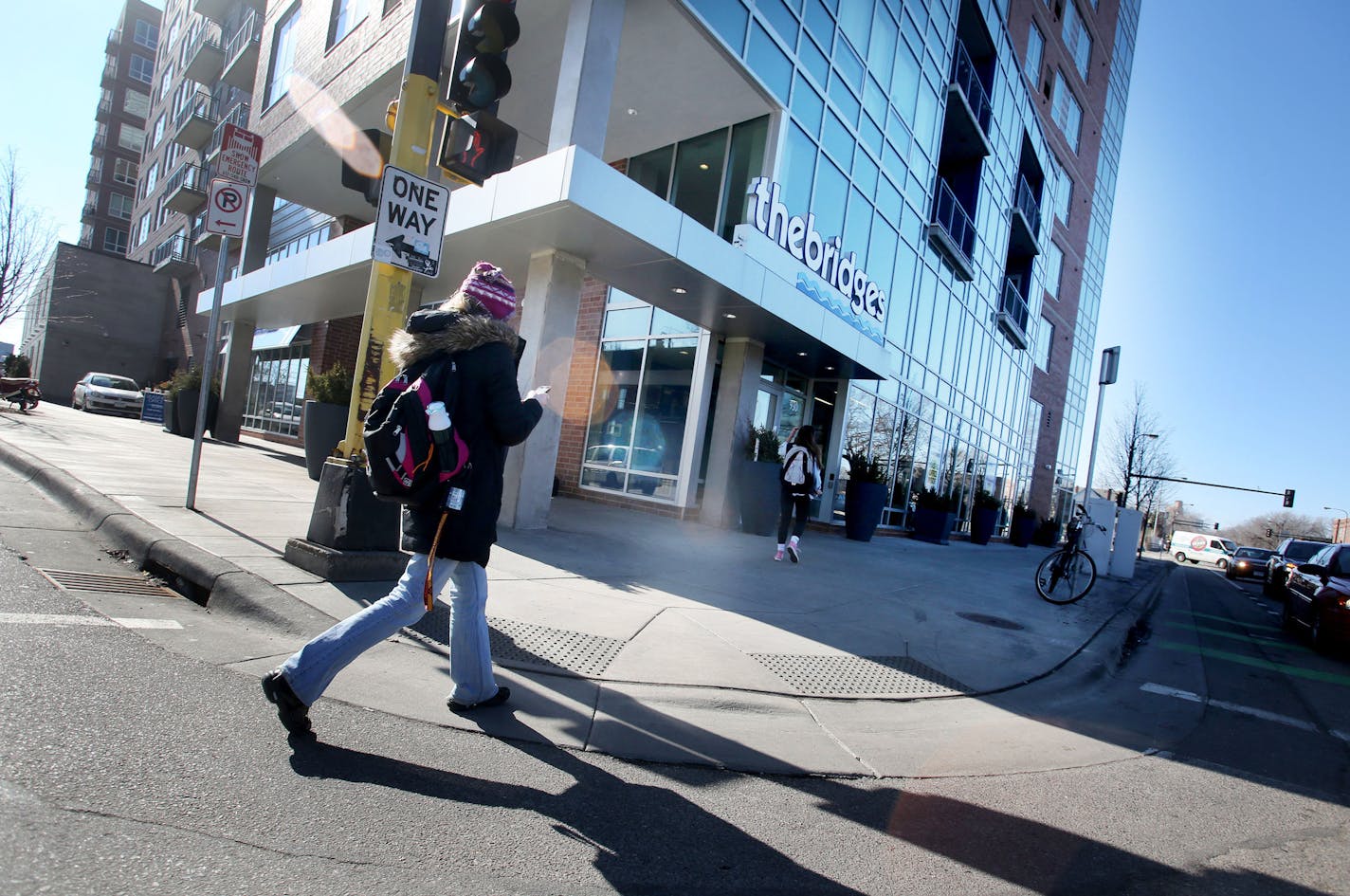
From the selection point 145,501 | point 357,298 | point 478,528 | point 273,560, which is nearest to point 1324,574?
point 478,528

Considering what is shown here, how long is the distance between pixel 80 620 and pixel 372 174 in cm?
318

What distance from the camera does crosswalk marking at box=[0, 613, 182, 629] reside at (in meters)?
3.47

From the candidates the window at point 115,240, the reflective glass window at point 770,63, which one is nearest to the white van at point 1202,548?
the reflective glass window at point 770,63

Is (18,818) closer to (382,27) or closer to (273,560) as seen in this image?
(273,560)

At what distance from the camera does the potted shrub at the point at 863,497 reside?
14.3 metres

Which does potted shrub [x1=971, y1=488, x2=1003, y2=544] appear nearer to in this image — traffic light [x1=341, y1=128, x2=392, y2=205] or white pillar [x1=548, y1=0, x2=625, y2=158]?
white pillar [x1=548, y1=0, x2=625, y2=158]

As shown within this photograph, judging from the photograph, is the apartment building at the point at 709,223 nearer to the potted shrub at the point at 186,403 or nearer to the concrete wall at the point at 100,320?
the potted shrub at the point at 186,403

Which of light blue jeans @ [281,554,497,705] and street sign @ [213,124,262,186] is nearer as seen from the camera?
light blue jeans @ [281,554,497,705]

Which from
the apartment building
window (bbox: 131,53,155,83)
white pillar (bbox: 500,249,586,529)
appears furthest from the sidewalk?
window (bbox: 131,53,155,83)

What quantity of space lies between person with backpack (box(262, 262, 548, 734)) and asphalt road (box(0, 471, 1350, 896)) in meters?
0.43

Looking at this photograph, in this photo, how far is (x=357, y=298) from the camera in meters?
15.1

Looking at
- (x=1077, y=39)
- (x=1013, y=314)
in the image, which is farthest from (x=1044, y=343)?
(x=1077, y=39)

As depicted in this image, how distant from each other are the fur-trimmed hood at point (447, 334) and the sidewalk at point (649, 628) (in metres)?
1.53

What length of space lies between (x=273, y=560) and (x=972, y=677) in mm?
4898
